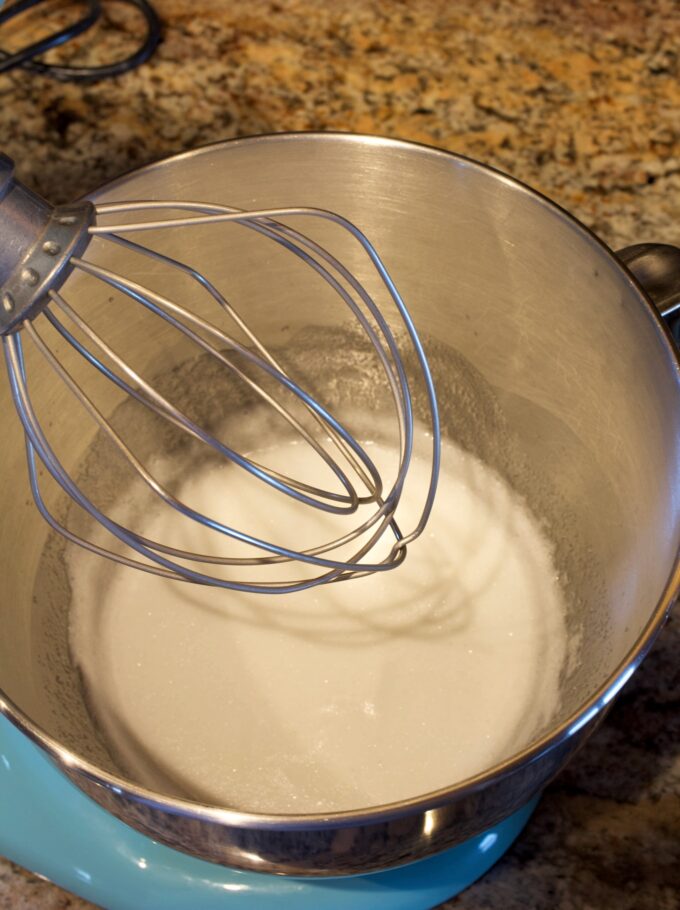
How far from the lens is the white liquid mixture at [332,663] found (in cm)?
61

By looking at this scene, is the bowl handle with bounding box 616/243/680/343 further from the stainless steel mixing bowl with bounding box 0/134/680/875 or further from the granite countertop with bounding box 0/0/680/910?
the granite countertop with bounding box 0/0/680/910

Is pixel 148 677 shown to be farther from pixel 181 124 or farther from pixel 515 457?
pixel 181 124

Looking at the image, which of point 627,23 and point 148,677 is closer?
point 148,677

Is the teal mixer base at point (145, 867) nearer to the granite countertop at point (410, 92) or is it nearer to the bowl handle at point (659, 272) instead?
the bowl handle at point (659, 272)

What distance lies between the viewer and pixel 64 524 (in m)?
0.66

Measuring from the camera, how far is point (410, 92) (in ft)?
2.78

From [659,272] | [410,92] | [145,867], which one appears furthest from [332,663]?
[410,92]

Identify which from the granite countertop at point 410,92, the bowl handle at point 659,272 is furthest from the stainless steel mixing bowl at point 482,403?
the granite countertop at point 410,92

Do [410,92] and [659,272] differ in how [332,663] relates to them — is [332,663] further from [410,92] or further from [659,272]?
[410,92]

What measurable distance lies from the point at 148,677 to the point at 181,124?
1.40ft

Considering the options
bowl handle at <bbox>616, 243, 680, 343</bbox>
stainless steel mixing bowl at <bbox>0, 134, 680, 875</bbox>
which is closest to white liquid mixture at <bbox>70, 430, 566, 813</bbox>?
stainless steel mixing bowl at <bbox>0, 134, 680, 875</bbox>

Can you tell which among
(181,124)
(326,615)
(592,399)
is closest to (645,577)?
(592,399)

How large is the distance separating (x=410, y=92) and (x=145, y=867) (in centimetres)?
59

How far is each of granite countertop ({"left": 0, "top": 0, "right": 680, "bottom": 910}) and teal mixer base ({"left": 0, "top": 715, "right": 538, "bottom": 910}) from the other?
0.43 metres
